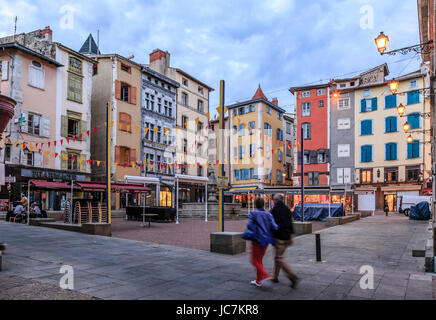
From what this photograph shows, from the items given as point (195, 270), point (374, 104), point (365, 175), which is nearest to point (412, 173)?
point (365, 175)

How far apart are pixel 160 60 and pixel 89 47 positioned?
7534 millimetres

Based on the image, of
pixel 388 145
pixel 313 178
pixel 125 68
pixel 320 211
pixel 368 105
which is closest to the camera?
pixel 320 211

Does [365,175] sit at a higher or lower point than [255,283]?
higher

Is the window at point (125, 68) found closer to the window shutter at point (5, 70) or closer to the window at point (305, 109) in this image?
the window shutter at point (5, 70)

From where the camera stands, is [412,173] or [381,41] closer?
[381,41]

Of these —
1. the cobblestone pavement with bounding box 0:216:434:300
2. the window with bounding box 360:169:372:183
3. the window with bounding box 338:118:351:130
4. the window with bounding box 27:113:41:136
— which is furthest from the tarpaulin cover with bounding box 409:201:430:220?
the window with bounding box 27:113:41:136

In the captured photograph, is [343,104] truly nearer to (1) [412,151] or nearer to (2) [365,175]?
(2) [365,175]

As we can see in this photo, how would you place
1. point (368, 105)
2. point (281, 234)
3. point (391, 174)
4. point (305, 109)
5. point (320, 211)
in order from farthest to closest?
1. point (305, 109)
2. point (368, 105)
3. point (391, 174)
4. point (320, 211)
5. point (281, 234)

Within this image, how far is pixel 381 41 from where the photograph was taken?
36.9 feet

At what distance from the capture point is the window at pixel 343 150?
1660 inches

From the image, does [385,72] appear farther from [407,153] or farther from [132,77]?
[132,77]

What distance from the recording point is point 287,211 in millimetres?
6297

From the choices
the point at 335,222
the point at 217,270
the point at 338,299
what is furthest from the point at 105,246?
the point at 335,222

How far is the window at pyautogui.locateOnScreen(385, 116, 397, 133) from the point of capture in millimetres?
39656
